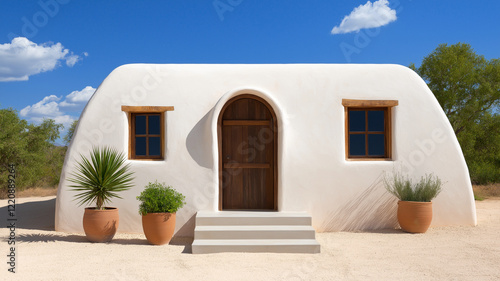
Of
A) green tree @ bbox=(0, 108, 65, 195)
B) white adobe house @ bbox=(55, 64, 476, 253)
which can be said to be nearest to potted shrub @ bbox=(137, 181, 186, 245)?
white adobe house @ bbox=(55, 64, 476, 253)

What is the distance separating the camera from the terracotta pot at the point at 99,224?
19.9 ft

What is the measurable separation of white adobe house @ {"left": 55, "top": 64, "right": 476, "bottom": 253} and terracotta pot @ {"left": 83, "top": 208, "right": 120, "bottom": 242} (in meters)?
0.63

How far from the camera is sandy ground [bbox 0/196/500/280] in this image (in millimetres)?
4570

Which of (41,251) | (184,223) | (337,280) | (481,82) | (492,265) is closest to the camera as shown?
(337,280)

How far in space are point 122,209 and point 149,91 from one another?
2.21 m

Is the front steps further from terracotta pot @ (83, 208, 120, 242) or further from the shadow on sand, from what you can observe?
the shadow on sand

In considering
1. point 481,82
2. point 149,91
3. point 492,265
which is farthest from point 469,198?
point 481,82

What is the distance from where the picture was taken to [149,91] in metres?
7.06

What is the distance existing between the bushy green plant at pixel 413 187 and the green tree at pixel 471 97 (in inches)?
405

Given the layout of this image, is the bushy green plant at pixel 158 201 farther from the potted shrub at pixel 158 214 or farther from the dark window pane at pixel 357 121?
the dark window pane at pixel 357 121

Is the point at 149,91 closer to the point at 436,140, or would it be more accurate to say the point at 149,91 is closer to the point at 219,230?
the point at 219,230

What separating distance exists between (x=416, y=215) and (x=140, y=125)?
5.22 meters

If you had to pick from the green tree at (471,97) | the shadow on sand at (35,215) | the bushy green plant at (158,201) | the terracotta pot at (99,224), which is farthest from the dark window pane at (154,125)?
the green tree at (471,97)

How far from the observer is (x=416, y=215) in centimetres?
655
